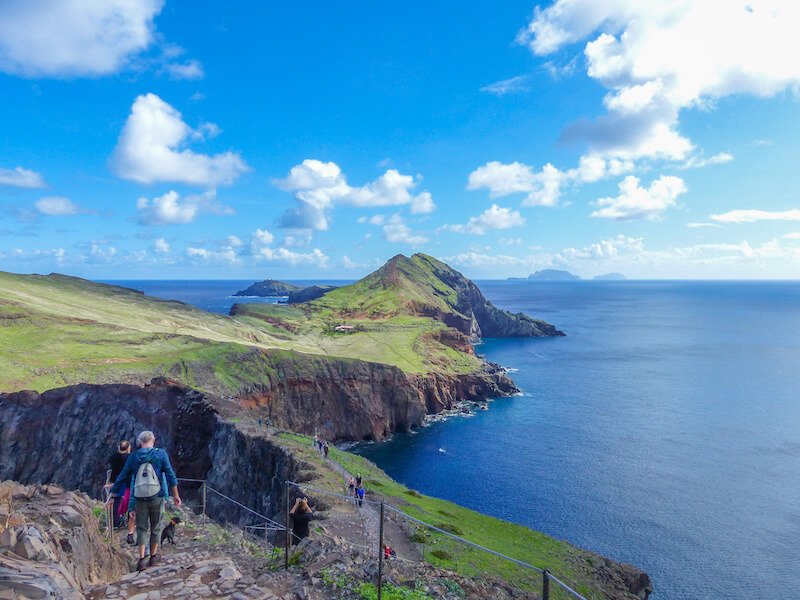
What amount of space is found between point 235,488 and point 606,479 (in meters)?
54.6

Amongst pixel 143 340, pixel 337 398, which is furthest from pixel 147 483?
pixel 143 340

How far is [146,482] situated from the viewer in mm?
12000

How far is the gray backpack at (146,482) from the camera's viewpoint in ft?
39.3

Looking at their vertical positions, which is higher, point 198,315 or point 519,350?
point 198,315

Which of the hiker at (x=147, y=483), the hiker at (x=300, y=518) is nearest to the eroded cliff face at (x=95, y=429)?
the hiker at (x=300, y=518)

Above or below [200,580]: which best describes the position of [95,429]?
below

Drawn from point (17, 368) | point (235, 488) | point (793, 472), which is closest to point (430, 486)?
point (235, 488)

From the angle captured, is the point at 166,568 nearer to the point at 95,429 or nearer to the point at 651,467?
the point at 95,429

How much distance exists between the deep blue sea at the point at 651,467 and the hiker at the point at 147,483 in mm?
49970

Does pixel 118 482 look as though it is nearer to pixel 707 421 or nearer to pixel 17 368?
pixel 17 368

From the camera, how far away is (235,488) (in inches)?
1665

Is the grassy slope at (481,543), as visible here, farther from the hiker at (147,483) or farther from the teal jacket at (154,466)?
the teal jacket at (154,466)

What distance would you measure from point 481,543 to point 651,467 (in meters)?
50.9

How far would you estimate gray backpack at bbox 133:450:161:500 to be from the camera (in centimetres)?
1197
